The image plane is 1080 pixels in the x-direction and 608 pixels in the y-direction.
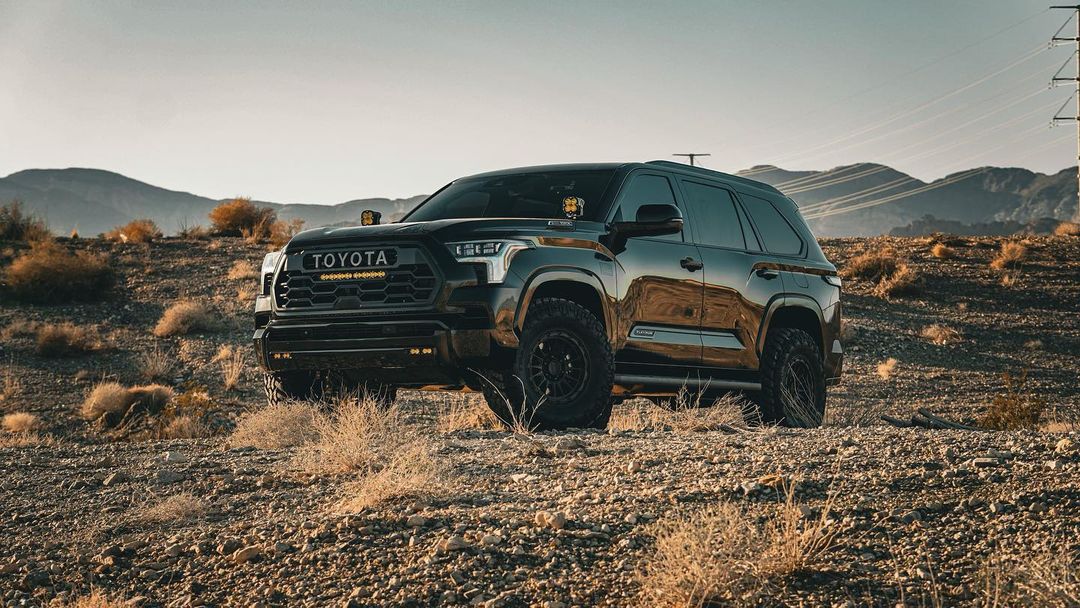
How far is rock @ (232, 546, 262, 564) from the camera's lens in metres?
5.27

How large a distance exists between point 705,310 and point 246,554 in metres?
5.19

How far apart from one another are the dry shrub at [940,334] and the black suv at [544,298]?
17.1 m

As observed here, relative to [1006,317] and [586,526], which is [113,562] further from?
[1006,317]

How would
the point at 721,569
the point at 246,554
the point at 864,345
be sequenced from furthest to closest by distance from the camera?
the point at 864,345 → the point at 246,554 → the point at 721,569

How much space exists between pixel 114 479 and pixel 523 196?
373 cm

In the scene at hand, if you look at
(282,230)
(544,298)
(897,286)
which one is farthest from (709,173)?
(282,230)

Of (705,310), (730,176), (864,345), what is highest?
(730,176)

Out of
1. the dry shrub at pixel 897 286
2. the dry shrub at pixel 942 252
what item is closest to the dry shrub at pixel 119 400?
the dry shrub at pixel 897 286

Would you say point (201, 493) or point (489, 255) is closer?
point (201, 493)

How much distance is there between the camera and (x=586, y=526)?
209 inches

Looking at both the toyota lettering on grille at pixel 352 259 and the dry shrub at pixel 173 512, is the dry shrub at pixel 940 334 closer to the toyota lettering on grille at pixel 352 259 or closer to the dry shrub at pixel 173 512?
the toyota lettering on grille at pixel 352 259

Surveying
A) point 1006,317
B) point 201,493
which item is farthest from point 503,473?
point 1006,317

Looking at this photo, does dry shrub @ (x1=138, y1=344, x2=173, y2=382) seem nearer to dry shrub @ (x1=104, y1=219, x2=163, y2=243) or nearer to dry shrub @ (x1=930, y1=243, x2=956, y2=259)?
dry shrub @ (x1=104, y1=219, x2=163, y2=243)

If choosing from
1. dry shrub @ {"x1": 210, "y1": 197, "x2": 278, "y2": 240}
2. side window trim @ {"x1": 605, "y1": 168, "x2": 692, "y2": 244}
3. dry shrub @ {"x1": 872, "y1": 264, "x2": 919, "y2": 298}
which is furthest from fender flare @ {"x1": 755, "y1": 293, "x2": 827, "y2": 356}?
dry shrub @ {"x1": 210, "y1": 197, "x2": 278, "y2": 240}
